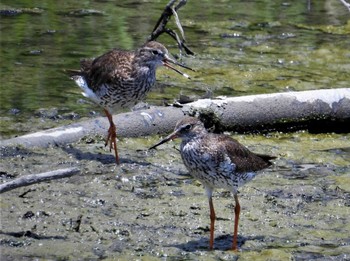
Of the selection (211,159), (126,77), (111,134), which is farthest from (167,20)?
(211,159)

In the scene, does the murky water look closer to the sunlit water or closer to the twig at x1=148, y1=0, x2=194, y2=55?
the sunlit water

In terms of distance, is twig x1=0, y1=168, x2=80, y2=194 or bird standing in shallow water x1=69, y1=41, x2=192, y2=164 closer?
twig x1=0, y1=168, x2=80, y2=194

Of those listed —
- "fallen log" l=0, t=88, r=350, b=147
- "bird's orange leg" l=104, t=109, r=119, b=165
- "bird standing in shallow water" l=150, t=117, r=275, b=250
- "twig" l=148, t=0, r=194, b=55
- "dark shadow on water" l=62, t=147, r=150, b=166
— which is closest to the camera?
"bird standing in shallow water" l=150, t=117, r=275, b=250

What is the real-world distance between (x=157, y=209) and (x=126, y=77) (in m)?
1.62

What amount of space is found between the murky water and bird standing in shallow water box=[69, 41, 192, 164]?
43 centimetres

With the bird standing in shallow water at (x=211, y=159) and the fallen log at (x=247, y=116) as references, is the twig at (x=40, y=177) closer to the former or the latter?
the bird standing in shallow water at (x=211, y=159)

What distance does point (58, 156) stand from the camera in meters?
7.86

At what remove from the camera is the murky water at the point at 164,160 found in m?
6.29

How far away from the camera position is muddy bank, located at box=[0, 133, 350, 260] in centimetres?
614

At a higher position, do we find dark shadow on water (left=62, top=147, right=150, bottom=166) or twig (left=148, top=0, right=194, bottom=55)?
twig (left=148, top=0, right=194, bottom=55)

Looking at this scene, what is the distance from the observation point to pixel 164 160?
26.5ft

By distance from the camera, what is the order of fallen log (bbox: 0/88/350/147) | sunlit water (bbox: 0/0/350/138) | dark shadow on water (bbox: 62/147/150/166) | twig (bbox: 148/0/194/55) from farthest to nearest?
1. sunlit water (bbox: 0/0/350/138)
2. twig (bbox: 148/0/194/55)
3. fallen log (bbox: 0/88/350/147)
4. dark shadow on water (bbox: 62/147/150/166)

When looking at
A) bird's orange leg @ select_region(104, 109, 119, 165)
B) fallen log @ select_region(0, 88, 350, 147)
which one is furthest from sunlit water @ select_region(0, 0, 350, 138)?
bird's orange leg @ select_region(104, 109, 119, 165)

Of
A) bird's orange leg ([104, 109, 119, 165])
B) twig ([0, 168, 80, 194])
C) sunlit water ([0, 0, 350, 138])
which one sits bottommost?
sunlit water ([0, 0, 350, 138])
